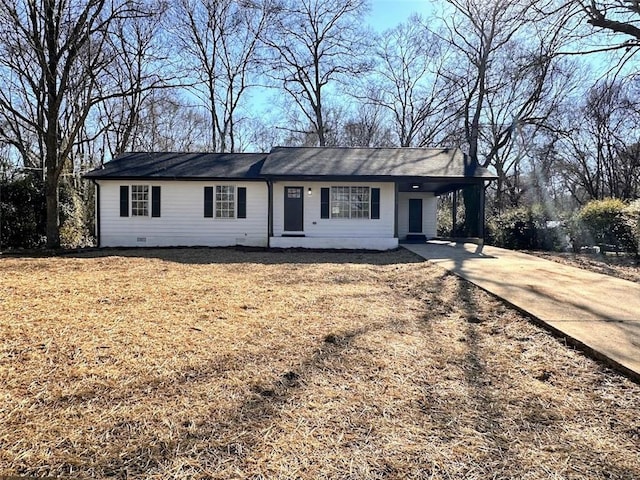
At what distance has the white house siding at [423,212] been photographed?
1780 centimetres

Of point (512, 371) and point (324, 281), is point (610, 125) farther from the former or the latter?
point (512, 371)

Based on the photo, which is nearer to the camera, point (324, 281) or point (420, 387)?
point (420, 387)

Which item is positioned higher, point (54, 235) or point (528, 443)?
point (54, 235)

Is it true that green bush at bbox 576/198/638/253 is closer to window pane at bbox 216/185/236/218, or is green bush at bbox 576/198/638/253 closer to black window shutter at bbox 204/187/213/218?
window pane at bbox 216/185/236/218

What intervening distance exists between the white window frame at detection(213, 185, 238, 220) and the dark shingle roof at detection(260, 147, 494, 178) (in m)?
1.50

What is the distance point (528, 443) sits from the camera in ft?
7.64

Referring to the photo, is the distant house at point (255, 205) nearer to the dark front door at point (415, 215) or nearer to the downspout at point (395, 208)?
the downspout at point (395, 208)

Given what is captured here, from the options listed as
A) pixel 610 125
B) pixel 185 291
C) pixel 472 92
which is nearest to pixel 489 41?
pixel 472 92

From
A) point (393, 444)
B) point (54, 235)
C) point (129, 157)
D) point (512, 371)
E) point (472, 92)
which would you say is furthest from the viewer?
point (472, 92)

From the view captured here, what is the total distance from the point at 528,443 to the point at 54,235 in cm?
1472

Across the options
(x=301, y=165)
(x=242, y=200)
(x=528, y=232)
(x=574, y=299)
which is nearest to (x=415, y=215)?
(x=528, y=232)

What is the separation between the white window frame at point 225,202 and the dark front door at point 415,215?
793cm

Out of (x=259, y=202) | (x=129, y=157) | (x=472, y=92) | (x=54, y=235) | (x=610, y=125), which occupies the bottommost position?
(x=54, y=235)

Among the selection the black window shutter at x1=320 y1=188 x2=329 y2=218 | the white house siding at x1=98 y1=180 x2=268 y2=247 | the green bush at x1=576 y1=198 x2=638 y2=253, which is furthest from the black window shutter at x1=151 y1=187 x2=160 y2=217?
the green bush at x1=576 y1=198 x2=638 y2=253
